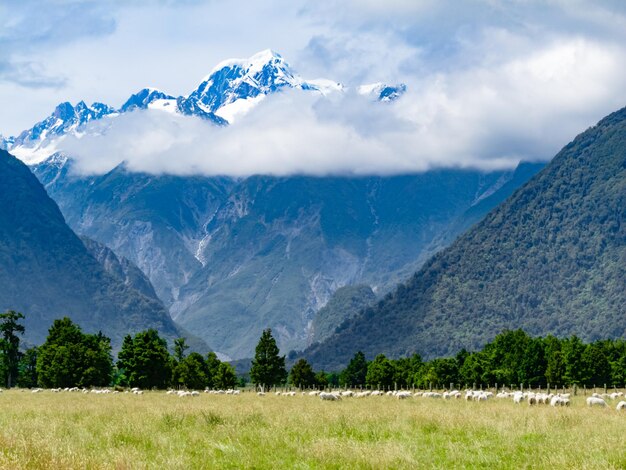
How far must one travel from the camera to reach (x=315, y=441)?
2769 cm

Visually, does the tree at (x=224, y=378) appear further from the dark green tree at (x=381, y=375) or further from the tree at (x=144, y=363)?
the dark green tree at (x=381, y=375)

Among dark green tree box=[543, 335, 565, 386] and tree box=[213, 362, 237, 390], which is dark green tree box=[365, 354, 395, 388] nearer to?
tree box=[213, 362, 237, 390]

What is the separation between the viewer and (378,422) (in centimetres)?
3588

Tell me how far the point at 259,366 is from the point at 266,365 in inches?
58.8

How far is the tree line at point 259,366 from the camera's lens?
11912 cm

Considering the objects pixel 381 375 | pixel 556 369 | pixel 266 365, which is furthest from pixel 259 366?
pixel 556 369

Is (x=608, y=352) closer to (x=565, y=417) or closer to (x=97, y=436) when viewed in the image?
(x=565, y=417)

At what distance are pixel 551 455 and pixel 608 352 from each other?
14042 cm

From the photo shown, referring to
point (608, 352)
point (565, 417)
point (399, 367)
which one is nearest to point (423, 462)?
point (565, 417)

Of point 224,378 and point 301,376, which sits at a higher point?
point 224,378

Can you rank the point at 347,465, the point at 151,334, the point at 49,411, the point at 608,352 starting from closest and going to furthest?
1. the point at 347,465
2. the point at 49,411
3. the point at 151,334
4. the point at 608,352

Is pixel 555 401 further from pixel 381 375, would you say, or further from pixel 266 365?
pixel 381 375

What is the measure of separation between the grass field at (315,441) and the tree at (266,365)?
347 feet

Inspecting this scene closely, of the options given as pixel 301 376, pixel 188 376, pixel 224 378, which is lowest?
pixel 301 376
